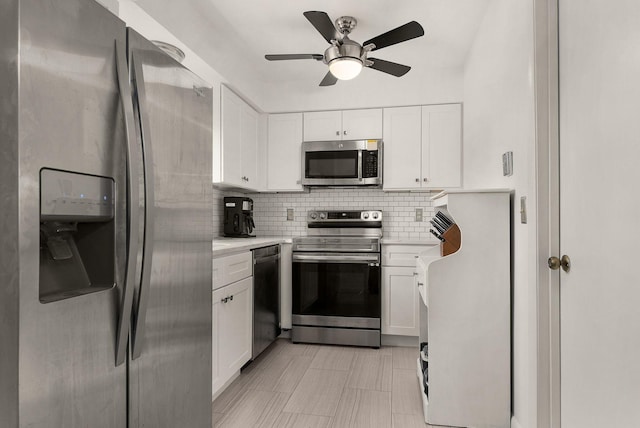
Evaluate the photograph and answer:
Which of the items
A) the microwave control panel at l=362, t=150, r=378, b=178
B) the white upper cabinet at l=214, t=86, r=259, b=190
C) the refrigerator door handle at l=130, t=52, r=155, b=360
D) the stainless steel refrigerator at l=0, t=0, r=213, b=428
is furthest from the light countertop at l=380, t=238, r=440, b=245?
the refrigerator door handle at l=130, t=52, r=155, b=360

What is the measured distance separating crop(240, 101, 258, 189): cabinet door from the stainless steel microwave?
0.50 meters

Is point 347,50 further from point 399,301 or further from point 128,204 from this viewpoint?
point 399,301

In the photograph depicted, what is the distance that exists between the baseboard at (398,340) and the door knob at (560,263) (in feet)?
7.51

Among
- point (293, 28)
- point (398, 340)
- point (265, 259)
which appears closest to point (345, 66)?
point (293, 28)

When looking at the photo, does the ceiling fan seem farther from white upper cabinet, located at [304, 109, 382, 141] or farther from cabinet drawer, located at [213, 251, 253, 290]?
cabinet drawer, located at [213, 251, 253, 290]

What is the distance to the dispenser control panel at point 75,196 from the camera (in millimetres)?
817

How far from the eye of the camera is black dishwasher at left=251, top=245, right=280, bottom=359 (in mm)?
3138

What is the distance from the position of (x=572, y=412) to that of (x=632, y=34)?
1291 millimetres

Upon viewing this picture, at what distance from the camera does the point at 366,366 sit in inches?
123

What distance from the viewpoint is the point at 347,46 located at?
2.62 metres

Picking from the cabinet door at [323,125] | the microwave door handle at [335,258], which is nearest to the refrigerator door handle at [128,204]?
the microwave door handle at [335,258]

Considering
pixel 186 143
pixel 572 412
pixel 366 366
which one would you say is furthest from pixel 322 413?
pixel 186 143

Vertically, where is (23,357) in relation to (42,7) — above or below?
below

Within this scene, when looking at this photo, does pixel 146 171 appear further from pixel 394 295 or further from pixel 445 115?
pixel 445 115
